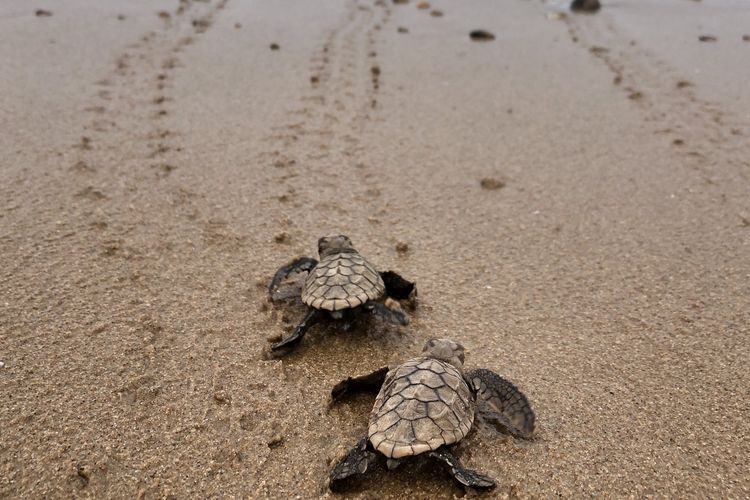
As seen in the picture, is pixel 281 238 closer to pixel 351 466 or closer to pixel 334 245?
pixel 334 245

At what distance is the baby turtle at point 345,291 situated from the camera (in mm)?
2721

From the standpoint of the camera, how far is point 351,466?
6.77ft

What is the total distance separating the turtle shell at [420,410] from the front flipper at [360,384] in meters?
0.07

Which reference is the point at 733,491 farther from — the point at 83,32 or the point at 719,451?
the point at 83,32

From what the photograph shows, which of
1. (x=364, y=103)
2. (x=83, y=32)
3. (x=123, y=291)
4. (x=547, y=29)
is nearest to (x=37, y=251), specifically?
(x=123, y=291)

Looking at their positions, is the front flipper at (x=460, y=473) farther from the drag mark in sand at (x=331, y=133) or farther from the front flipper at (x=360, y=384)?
the drag mark in sand at (x=331, y=133)

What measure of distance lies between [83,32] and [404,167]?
5.71 meters

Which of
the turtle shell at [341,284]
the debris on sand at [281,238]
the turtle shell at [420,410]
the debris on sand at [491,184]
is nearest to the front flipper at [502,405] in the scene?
the turtle shell at [420,410]

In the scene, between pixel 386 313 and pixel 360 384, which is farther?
pixel 386 313

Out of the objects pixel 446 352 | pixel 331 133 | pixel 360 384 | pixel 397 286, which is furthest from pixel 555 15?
pixel 360 384

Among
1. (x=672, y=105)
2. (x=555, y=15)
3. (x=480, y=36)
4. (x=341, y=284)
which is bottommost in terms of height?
(x=555, y=15)

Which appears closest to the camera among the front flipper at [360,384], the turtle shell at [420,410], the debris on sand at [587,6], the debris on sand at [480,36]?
the turtle shell at [420,410]

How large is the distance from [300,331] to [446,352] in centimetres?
76

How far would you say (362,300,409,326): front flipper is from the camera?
9.16 feet
